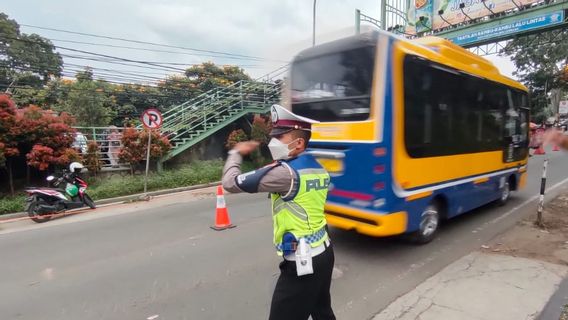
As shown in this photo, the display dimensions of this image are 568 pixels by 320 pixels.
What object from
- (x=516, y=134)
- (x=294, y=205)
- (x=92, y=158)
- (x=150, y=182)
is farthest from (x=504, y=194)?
(x=92, y=158)

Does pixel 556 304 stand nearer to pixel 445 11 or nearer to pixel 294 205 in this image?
pixel 294 205

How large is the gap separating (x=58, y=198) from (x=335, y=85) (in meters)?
7.12

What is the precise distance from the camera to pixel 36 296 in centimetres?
399

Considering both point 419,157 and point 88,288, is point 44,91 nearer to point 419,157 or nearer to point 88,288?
point 88,288

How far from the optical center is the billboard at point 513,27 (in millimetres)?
15202

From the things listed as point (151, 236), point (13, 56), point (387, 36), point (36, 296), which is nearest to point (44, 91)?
point (13, 56)

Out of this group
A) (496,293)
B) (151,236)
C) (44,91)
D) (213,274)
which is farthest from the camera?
(44,91)

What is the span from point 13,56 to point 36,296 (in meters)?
31.5

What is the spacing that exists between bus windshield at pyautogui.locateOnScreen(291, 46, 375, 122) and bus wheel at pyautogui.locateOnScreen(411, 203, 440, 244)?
72.9 inches

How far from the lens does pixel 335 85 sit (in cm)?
510

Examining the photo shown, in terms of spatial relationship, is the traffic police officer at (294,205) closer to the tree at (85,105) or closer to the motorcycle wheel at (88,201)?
the motorcycle wheel at (88,201)

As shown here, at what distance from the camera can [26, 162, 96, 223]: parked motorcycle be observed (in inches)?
311

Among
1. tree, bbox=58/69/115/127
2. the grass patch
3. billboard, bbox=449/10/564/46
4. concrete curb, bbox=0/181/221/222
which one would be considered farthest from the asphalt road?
billboard, bbox=449/10/564/46

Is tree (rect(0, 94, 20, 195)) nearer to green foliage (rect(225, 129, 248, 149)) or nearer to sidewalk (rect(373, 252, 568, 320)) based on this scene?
green foliage (rect(225, 129, 248, 149))
